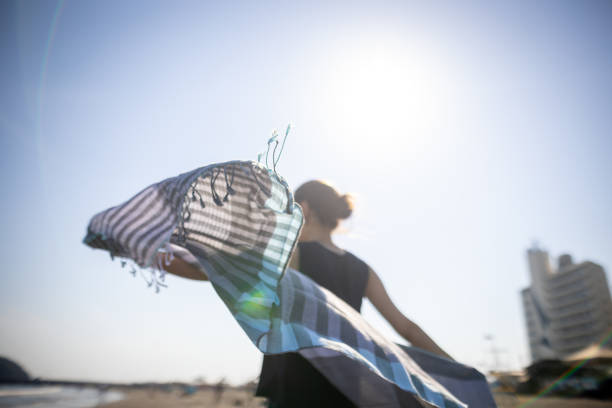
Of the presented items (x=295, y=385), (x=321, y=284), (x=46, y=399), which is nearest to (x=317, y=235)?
(x=321, y=284)

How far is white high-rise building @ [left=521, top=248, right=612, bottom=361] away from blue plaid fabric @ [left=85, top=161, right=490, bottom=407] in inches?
3433

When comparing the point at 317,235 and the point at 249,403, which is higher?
the point at 317,235

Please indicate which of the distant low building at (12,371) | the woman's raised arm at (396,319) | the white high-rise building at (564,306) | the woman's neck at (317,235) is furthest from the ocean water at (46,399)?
the white high-rise building at (564,306)

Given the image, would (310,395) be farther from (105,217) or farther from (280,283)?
(105,217)

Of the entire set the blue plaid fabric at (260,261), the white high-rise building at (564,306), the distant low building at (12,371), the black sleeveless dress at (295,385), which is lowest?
the distant low building at (12,371)

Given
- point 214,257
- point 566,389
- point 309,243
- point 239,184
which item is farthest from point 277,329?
point 566,389

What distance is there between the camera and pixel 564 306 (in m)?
73.9

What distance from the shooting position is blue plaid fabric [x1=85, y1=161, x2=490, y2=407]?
3.70ft

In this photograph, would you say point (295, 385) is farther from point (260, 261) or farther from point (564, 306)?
point (564, 306)

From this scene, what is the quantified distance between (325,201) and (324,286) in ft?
1.83

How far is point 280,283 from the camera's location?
1371 millimetres

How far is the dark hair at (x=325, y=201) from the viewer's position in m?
2.19

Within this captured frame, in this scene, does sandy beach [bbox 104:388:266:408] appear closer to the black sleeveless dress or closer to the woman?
the woman

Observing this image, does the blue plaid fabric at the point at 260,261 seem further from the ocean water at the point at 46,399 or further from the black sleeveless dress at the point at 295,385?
the ocean water at the point at 46,399
